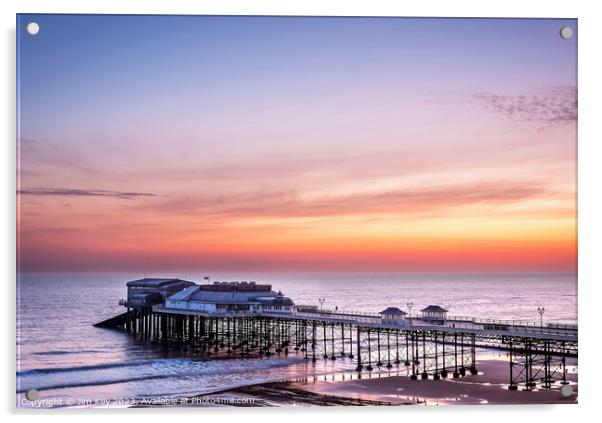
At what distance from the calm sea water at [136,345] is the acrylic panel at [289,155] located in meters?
0.12

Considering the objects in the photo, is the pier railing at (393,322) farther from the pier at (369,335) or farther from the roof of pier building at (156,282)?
the roof of pier building at (156,282)

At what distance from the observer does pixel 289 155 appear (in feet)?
40.1

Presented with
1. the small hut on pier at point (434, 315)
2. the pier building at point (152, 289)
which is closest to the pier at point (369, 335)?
the small hut on pier at point (434, 315)

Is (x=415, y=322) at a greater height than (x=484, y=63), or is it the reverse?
(x=484, y=63)

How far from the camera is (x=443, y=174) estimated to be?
479 inches

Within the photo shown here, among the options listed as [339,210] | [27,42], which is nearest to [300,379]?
[339,210]

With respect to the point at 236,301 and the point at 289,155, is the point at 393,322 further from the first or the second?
the point at 289,155

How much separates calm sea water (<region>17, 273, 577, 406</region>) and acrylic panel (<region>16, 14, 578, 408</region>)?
12 cm

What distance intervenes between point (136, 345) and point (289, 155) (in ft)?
43.5

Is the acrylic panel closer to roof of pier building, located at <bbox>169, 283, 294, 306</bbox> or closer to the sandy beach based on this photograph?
the sandy beach


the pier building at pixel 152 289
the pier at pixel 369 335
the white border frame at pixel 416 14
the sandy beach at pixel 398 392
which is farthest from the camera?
the pier building at pixel 152 289

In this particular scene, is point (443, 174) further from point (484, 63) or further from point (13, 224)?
point (13, 224)

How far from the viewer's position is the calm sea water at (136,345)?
37.2 ft
